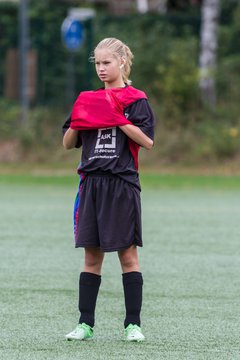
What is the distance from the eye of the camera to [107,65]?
6.78 metres

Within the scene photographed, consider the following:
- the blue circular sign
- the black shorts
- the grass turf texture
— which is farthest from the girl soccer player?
the blue circular sign

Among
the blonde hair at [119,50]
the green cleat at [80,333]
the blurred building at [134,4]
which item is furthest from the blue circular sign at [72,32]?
the green cleat at [80,333]

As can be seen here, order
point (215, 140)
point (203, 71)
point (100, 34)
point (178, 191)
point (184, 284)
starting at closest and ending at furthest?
point (184, 284)
point (178, 191)
point (215, 140)
point (203, 71)
point (100, 34)

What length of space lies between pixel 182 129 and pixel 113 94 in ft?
62.5

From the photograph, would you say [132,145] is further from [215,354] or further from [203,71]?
[203,71]

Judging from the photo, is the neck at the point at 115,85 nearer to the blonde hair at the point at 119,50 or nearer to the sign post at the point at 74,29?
the blonde hair at the point at 119,50

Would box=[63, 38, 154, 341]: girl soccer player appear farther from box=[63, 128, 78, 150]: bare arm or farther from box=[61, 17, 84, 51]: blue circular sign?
box=[61, 17, 84, 51]: blue circular sign

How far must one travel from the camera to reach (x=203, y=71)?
2638 cm

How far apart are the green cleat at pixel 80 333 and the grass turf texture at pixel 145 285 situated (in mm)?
52

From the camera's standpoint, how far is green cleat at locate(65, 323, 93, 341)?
6.82 metres

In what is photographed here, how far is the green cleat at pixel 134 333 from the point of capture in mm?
6797

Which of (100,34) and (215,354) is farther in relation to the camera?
(100,34)

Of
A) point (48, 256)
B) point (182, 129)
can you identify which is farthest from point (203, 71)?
point (48, 256)

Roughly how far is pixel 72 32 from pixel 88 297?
65.5 feet
